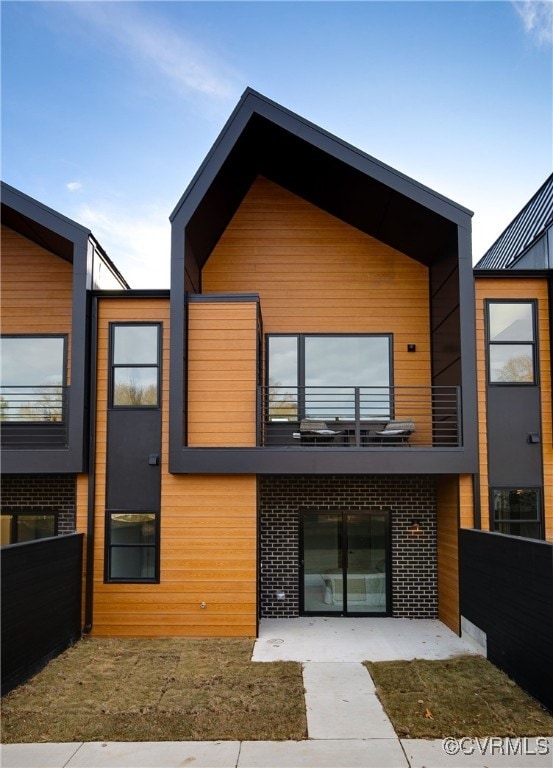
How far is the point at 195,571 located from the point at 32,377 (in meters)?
4.54

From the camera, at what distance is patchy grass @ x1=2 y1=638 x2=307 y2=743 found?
5945 millimetres

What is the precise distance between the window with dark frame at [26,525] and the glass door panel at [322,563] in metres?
4.72

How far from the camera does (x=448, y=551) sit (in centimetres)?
1023

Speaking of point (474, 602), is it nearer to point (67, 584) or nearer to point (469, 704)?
point (469, 704)

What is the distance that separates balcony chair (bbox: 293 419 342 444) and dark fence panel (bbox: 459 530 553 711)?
109 inches

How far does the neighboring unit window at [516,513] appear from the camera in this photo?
9742mm

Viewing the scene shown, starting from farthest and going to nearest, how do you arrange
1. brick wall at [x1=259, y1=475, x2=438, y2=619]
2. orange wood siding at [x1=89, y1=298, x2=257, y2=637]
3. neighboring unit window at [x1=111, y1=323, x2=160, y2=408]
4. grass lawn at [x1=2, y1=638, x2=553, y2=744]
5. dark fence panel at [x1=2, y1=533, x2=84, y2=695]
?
1. brick wall at [x1=259, y1=475, x2=438, y2=619]
2. neighboring unit window at [x1=111, y1=323, x2=160, y2=408]
3. orange wood siding at [x1=89, y1=298, x2=257, y2=637]
4. dark fence panel at [x1=2, y1=533, x2=84, y2=695]
5. grass lawn at [x1=2, y1=638, x2=553, y2=744]

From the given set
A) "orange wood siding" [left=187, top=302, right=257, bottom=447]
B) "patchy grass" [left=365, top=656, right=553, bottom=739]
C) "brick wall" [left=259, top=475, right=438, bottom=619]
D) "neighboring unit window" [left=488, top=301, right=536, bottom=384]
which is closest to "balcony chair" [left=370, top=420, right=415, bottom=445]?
"brick wall" [left=259, top=475, right=438, bottom=619]

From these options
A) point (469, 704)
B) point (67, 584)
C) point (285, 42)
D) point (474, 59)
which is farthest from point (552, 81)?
point (67, 584)

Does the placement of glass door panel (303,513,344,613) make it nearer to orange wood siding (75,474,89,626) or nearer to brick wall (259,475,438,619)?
brick wall (259,475,438,619)

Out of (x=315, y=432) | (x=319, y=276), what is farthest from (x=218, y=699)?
(x=319, y=276)

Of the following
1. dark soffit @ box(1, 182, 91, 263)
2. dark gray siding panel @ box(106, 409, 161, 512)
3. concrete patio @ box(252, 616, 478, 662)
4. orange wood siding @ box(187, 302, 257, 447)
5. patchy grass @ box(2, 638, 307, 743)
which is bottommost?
concrete patio @ box(252, 616, 478, 662)

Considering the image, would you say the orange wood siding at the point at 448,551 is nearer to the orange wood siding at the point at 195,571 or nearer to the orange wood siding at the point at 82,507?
→ the orange wood siding at the point at 195,571

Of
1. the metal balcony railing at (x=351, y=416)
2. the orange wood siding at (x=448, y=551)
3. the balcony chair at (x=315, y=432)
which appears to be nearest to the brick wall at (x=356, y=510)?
the orange wood siding at (x=448, y=551)
